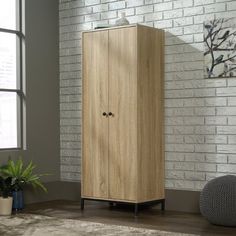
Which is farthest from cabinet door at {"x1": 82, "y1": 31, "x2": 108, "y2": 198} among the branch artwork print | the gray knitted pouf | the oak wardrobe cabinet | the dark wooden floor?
the gray knitted pouf

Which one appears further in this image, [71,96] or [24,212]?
[71,96]

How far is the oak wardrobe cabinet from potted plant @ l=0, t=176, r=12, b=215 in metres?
0.77

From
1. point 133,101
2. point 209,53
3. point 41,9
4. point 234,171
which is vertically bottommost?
point 234,171

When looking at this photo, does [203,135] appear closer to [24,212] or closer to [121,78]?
[121,78]

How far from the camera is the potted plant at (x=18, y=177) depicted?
5938mm

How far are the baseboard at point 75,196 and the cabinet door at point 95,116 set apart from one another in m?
0.68

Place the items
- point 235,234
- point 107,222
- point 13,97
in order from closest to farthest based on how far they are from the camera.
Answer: point 235,234, point 107,222, point 13,97

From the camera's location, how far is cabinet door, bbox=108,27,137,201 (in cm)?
576

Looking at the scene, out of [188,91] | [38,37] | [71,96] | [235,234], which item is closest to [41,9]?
[38,37]

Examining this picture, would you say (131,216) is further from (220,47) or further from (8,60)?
(8,60)

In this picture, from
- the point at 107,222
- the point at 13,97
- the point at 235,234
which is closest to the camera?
the point at 235,234

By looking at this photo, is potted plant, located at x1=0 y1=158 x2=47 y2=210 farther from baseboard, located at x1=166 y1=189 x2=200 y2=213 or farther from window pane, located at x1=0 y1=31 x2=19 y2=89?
baseboard, located at x1=166 y1=189 x2=200 y2=213

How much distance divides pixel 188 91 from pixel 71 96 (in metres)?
1.56

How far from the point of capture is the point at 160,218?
5.54 m
